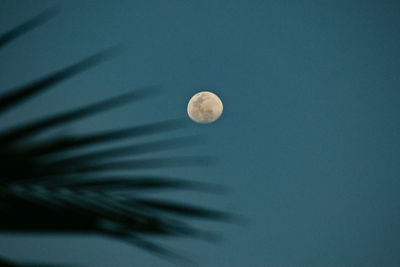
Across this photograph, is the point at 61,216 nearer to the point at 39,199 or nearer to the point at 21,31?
the point at 39,199

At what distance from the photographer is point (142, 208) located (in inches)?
19.4

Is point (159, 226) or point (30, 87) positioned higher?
point (30, 87)

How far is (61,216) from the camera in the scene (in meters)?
0.37

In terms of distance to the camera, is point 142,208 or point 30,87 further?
point 142,208

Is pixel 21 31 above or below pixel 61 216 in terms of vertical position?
above

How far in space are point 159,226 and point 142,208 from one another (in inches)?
2.3

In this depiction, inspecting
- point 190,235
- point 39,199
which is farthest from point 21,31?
point 190,235

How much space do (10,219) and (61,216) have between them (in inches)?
2.0

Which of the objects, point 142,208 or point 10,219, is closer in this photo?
point 10,219

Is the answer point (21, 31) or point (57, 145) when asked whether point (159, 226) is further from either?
point (21, 31)

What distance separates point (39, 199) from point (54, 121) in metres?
0.13

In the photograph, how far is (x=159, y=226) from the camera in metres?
0.44

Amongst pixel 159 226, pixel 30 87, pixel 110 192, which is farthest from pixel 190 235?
pixel 30 87

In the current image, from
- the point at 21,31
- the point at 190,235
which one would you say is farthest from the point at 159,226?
the point at 21,31
